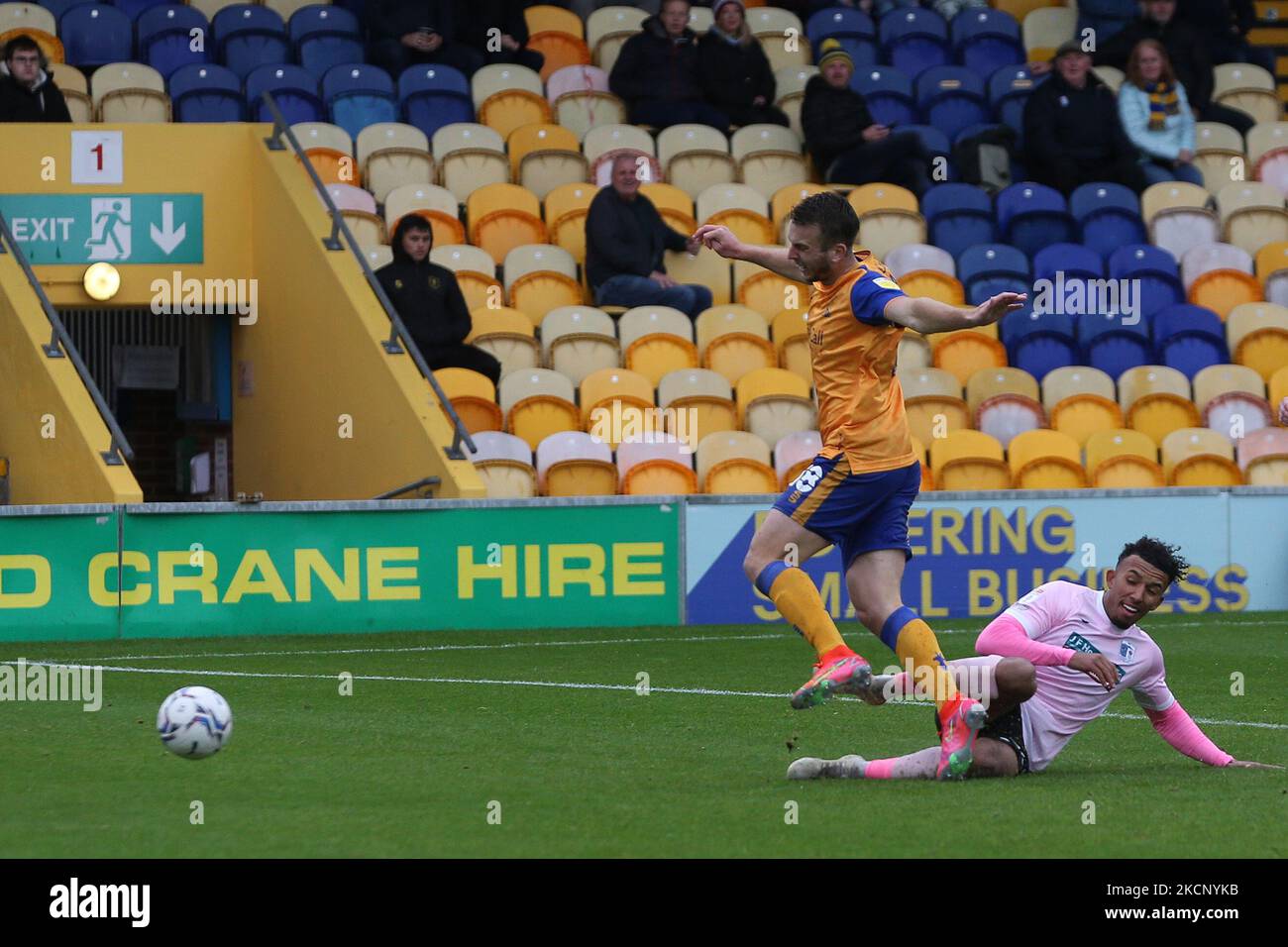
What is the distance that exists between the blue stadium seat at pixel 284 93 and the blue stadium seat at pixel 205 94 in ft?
0.54

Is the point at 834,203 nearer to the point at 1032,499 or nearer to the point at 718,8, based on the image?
the point at 1032,499

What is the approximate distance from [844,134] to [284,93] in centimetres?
486

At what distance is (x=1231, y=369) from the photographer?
56.6 ft

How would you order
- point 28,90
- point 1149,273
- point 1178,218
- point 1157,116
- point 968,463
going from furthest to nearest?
point 1157,116 < point 1178,218 < point 1149,273 < point 28,90 < point 968,463

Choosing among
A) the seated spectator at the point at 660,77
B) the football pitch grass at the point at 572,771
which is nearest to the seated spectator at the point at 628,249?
the seated spectator at the point at 660,77

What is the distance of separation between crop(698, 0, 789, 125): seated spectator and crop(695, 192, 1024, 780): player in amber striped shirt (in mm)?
11583

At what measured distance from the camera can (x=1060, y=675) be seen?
705cm

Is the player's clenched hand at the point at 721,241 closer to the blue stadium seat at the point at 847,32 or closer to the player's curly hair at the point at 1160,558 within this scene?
the player's curly hair at the point at 1160,558

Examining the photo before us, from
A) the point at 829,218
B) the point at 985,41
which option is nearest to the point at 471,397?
the point at 985,41

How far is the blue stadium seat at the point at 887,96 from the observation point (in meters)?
19.7

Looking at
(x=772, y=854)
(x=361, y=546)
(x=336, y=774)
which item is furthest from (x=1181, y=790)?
(x=361, y=546)

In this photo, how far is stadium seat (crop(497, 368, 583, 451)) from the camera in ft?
51.1

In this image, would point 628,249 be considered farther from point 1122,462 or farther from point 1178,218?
point 1178,218

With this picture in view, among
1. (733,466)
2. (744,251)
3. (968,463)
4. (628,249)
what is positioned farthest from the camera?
(628,249)
